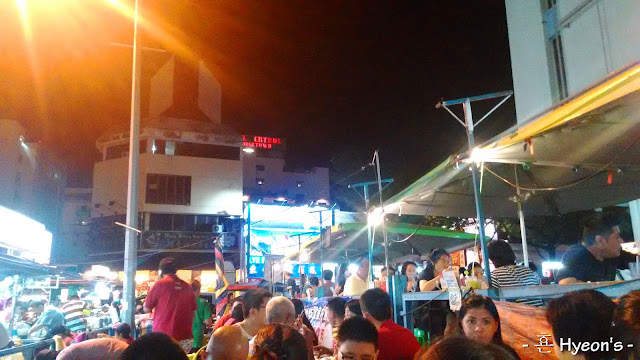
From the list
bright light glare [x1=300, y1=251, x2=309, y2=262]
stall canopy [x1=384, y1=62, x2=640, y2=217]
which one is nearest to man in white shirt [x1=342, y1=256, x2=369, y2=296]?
stall canopy [x1=384, y1=62, x2=640, y2=217]

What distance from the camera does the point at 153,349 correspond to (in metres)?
2.82

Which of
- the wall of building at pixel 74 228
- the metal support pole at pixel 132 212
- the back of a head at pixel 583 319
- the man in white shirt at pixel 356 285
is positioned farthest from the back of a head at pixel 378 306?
the wall of building at pixel 74 228

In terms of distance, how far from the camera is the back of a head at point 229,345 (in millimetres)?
3955

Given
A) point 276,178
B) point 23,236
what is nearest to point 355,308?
point 23,236

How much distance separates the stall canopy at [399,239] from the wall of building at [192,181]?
22921mm

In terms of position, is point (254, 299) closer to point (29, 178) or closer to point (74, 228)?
point (29, 178)

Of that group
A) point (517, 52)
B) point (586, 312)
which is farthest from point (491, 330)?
point (517, 52)

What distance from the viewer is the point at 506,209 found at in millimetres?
10656

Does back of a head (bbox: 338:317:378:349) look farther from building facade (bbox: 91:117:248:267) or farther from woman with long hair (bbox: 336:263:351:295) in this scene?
building facade (bbox: 91:117:248:267)

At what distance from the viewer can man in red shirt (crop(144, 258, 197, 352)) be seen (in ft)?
26.5

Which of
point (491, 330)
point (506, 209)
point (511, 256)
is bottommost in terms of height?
point (491, 330)

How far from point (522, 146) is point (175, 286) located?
233 inches

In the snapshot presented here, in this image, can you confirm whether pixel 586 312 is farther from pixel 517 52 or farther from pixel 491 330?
pixel 517 52

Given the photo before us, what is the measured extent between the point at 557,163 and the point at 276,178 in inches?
1573
